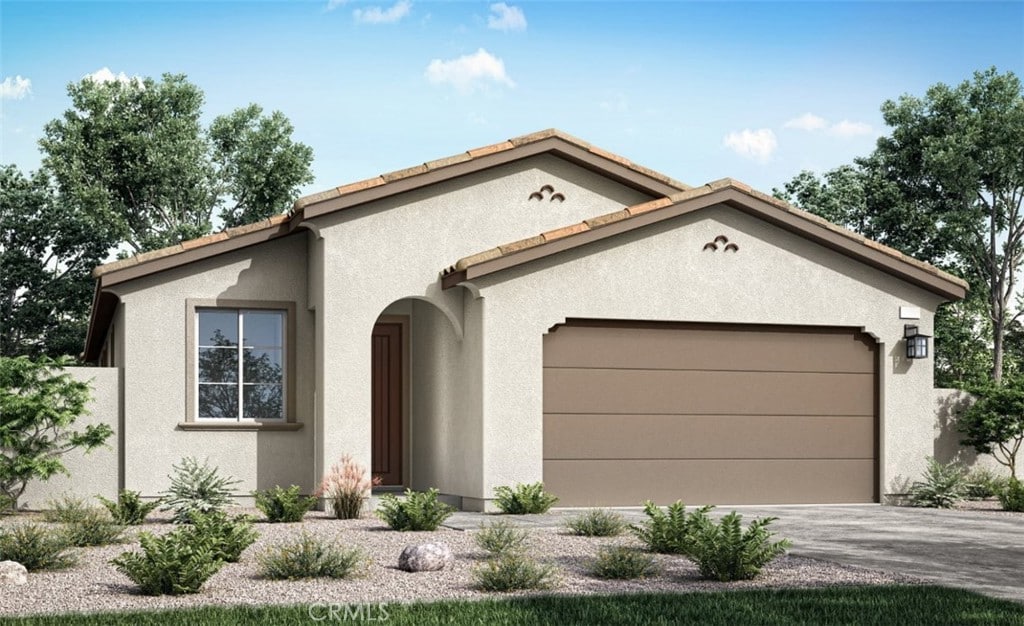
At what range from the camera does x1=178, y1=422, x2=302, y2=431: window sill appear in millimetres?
16531

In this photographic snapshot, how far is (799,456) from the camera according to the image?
17391mm

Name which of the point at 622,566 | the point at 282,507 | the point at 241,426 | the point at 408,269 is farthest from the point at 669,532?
the point at 241,426

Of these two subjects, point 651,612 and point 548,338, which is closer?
point 651,612

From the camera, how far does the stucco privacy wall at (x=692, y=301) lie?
16.0m

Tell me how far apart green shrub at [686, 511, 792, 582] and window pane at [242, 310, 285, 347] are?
8.90 meters

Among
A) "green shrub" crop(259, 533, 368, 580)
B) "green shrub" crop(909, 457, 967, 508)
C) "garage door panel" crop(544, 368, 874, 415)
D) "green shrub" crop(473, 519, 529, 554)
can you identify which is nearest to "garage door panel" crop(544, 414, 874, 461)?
"garage door panel" crop(544, 368, 874, 415)

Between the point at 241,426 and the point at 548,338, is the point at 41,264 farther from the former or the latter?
the point at 548,338

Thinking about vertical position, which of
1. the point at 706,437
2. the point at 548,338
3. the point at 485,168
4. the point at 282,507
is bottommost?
the point at 282,507

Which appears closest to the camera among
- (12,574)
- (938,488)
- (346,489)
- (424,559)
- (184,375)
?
(12,574)

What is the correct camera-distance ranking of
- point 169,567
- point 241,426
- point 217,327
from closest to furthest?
point 169,567 < point 241,426 < point 217,327

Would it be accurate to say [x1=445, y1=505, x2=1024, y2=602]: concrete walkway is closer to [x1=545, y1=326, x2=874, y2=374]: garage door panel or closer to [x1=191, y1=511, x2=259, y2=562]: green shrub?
[x1=545, y1=326, x2=874, y2=374]: garage door panel

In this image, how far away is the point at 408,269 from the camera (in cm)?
1661

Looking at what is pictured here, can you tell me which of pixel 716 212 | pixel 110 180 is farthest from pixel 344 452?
pixel 110 180

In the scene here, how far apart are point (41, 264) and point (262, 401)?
62.7 ft
